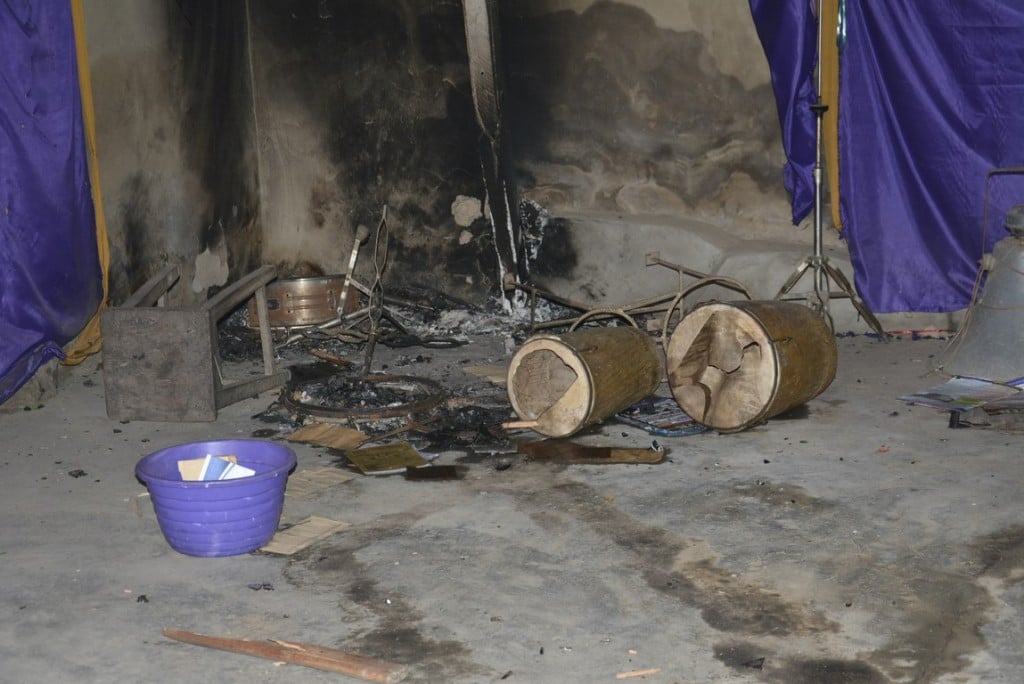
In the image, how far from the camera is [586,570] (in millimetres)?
4242

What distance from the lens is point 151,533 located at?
467cm

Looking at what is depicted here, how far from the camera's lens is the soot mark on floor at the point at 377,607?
3.55 meters

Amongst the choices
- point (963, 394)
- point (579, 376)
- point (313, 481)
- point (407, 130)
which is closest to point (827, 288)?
point (963, 394)

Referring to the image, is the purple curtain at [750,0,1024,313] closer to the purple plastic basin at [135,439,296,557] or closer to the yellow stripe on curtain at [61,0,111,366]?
the yellow stripe on curtain at [61,0,111,366]

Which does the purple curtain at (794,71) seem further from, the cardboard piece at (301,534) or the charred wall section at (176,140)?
the cardboard piece at (301,534)

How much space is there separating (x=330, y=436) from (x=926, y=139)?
4.43 m

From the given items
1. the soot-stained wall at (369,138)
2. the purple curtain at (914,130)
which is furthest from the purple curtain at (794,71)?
the soot-stained wall at (369,138)

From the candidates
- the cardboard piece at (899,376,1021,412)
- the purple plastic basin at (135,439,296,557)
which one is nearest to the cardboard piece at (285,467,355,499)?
the purple plastic basin at (135,439,296,557)

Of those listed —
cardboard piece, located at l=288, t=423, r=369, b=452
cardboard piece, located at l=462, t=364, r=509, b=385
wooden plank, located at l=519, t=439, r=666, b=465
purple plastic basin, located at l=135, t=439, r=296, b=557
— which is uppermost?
purple plastic basin, located at l=135, t=439, r=296, b=557

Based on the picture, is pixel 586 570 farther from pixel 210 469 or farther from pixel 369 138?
pixel 369 138

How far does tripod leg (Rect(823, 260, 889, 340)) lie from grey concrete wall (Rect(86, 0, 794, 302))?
2.23 ft

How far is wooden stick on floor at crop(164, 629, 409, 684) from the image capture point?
11.3 feet

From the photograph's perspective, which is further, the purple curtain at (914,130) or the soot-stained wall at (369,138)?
the soot-stained wall at (369,138)

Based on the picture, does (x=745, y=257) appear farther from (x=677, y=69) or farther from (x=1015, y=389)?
(x=1015, y=389)
